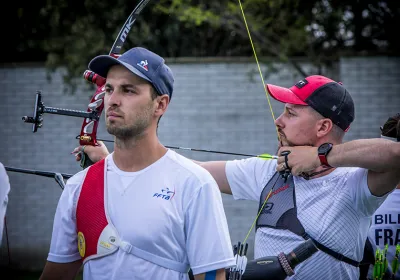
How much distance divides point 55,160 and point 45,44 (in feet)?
5.14

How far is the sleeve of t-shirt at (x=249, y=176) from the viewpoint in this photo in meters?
3.63

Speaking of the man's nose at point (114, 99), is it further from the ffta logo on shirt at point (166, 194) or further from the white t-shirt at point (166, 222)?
the ffta logo on shirt at point (166, 194)

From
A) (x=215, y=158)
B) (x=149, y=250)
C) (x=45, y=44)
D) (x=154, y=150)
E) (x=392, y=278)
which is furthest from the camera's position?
(x=45, y=44)

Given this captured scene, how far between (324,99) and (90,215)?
4.72ft

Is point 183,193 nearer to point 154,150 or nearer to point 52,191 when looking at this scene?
point 154,150

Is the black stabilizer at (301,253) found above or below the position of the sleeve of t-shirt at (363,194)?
below

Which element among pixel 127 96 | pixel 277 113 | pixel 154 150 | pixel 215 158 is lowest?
pixel 215 158

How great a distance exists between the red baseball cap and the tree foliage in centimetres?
515

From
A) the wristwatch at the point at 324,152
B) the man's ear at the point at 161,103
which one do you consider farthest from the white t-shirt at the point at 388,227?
the man's ear at the point at 161,103

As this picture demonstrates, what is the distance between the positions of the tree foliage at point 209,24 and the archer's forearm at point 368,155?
5.56 m

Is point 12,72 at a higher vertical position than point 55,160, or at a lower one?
higher

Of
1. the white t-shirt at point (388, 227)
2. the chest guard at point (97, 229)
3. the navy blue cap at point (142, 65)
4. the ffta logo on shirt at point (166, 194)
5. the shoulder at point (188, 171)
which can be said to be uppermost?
the navy blue cap at point (142, 65)

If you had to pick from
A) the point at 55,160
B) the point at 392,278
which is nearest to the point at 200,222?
the point at 392,278

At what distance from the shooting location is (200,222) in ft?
8.67
